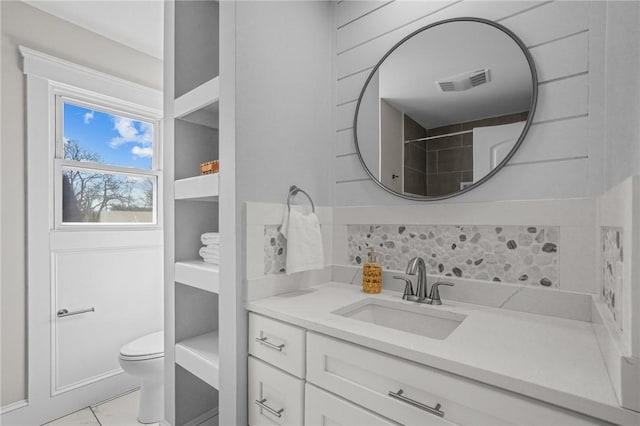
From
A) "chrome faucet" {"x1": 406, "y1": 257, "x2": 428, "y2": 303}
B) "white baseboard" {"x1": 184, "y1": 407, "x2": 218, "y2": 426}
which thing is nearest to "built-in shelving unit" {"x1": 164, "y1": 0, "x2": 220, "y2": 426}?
"white baseboard" {"x1": 184, "y1": 407, "x2": 218, "y2": 426}

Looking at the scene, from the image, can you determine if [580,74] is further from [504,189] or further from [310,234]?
[310,234]

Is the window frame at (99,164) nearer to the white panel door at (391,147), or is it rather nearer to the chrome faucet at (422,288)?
the white panel door at (391,147)

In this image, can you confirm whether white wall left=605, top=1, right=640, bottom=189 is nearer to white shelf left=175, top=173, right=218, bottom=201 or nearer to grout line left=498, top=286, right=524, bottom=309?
grout line left=498, top=286, right=524, bottom=309

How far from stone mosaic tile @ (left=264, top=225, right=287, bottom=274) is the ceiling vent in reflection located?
3.19ft

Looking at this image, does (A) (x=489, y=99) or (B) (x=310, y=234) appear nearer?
(A) (x=489, y=99)

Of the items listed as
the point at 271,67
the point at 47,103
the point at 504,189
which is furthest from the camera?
the point at 47,103

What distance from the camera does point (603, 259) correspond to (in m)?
0.91

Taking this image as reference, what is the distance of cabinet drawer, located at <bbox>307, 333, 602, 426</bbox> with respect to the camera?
67 cm

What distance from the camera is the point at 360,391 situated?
36.5 inches

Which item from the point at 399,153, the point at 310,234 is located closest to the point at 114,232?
the point at 310,234

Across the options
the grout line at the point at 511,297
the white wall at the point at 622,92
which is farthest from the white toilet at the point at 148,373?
the white wall at the point at 622,92

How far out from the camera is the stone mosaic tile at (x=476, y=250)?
1.12 m

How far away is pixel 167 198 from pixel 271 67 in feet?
2.90

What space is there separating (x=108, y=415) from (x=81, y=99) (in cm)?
214
